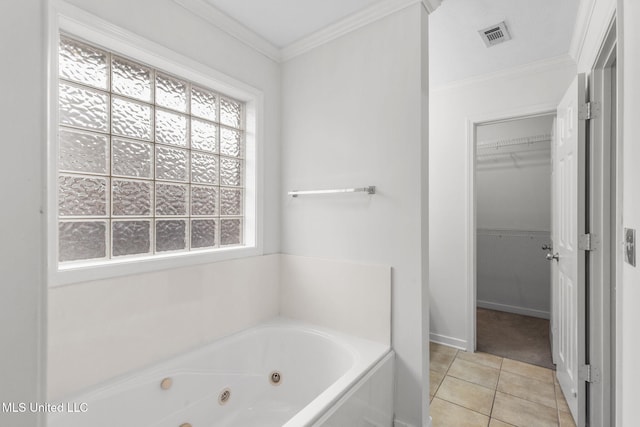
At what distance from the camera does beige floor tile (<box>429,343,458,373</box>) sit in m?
2.40

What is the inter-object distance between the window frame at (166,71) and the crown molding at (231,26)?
10.7 inches

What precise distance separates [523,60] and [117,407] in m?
3.35

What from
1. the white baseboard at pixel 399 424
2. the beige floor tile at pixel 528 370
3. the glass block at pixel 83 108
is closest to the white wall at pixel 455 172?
the beige floor tile at pixel 528 370

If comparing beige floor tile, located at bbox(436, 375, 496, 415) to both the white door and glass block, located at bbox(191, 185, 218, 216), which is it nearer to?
the white door

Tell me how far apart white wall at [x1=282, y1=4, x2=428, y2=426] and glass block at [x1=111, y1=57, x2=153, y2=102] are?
92 cm

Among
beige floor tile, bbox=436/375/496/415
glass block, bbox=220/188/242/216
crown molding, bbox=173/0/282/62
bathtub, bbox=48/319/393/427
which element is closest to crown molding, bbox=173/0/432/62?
crown molding, bbox=173/0/282/62

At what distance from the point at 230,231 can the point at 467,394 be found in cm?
195

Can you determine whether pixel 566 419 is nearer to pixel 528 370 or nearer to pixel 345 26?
pixel 528 370

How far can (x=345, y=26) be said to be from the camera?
1895 mm

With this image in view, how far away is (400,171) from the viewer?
1.71 metres

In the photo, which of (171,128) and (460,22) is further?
(460,22)

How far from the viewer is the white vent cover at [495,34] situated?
1938 millimetres

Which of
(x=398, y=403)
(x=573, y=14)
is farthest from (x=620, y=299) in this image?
(x=573, y=14)

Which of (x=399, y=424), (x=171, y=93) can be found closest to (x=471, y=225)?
(x=399, y=424)
